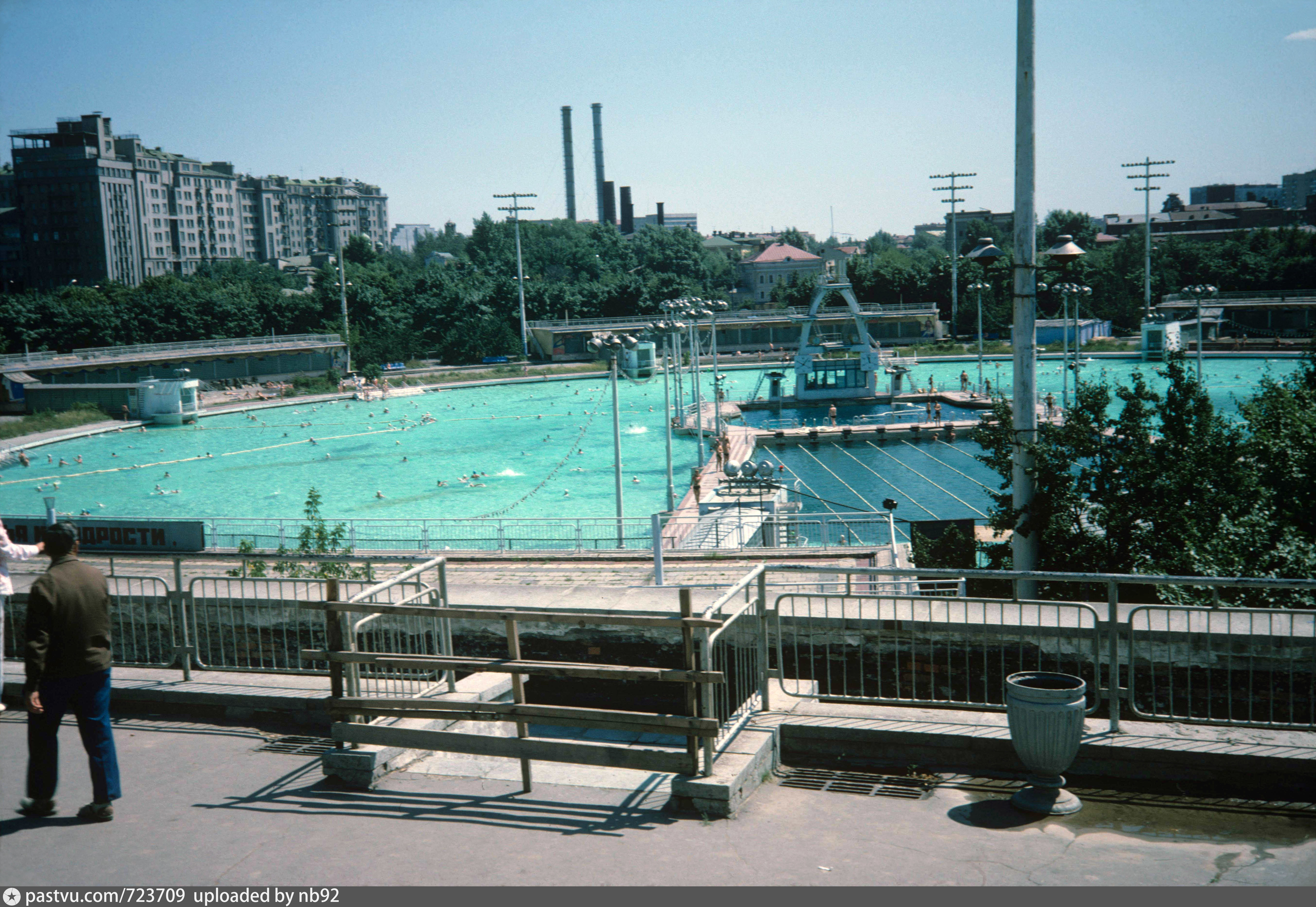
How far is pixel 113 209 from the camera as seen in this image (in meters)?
120

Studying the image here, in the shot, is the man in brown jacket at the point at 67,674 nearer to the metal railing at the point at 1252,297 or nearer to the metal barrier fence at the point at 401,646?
the metal barrier fence at the point at 401,646

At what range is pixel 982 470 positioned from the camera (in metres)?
39.4

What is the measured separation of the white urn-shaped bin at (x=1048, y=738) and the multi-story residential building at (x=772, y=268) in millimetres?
124007

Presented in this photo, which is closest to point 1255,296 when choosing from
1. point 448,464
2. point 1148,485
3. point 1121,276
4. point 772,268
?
point 1121,276

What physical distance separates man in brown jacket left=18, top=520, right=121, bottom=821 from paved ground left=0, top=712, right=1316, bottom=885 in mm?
188

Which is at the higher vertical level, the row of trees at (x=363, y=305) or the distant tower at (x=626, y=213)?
the distant tower at (x=626, y=213)

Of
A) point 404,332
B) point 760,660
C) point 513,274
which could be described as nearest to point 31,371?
point 404,332

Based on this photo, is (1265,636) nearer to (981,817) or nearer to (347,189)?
(981,817)

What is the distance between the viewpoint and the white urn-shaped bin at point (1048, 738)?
5523 millimetres

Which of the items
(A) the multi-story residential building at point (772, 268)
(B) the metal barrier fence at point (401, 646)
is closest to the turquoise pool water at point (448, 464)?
(B) the metal barrier fence at point (401, 646)

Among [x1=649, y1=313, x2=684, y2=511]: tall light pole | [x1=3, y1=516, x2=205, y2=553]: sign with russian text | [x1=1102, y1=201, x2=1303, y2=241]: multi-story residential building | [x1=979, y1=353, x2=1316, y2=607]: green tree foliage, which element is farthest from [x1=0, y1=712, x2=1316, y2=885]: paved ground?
[x1=1102, y1=201, x2=1303, y2=241]: multi-story residential building

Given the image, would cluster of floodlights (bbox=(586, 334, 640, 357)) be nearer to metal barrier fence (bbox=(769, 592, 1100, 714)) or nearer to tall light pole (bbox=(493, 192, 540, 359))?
metal barrier fence (bbox=(769, 592, 1100, 714))
